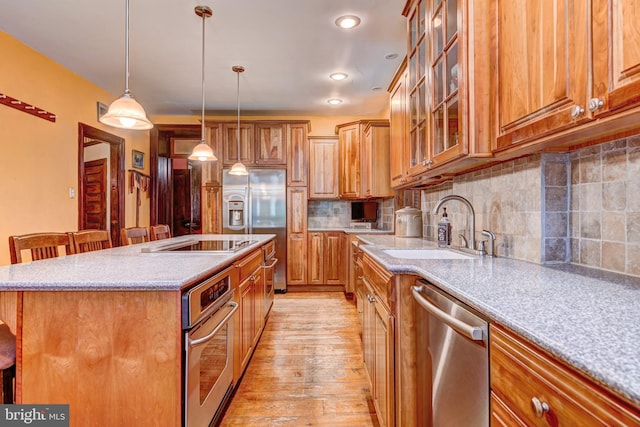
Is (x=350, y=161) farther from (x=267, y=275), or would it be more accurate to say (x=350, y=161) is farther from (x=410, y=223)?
(x=267, y=275)

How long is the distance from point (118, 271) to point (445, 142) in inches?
66.0

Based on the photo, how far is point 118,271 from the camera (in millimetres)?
1413

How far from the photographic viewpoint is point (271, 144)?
4.87m

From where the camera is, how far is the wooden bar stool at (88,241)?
2.15 metres

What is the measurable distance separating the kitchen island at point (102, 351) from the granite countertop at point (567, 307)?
0.94m

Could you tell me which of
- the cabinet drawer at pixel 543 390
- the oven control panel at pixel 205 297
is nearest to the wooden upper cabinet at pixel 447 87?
the cabinet drawer at pixel 543 390

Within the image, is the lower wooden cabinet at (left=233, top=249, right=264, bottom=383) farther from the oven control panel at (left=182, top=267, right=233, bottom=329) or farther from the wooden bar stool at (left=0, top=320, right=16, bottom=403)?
the wooden bar stool at (left=0, top=320, right=16, bottom=403)

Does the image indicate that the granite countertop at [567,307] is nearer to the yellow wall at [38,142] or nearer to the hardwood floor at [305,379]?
the hardwood floor at [305,379]

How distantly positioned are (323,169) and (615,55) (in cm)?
427

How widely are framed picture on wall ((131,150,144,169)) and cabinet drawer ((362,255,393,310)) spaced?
4.22m

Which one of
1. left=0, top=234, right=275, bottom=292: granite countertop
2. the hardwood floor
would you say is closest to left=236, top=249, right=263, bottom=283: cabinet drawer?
left=0, top=234, right=275, bottom=292: granite countertop

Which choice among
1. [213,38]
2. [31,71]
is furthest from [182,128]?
[213,38]

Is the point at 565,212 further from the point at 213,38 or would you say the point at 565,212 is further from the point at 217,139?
the point at 217,139

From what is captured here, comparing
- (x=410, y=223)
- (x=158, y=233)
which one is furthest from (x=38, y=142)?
(x=410, y=223)
